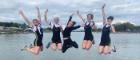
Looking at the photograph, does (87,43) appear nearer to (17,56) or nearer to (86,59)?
(86,59)

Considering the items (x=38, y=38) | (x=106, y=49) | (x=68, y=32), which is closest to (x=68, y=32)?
(x=68, y=32)

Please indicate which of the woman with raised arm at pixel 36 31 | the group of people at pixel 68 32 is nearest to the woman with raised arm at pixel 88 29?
the group of people at pixel 68 32

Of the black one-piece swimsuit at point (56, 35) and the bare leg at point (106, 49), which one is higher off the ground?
the black one-piece swimsuit at point (56, 35)

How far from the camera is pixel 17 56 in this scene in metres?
81.1

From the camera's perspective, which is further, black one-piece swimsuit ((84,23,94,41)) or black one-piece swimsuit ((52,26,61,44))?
black one-piece swimsuit ((52,26,61,44))

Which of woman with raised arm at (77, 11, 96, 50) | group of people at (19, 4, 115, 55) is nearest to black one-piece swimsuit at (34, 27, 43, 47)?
group of people at (19, 4, 115, 55)

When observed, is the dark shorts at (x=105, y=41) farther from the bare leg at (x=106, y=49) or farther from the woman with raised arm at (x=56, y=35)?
the woman with raised arm at (x=56, y=35)

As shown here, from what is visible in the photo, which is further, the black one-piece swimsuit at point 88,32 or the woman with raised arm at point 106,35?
the black one-piece swimsuit at point 88,32

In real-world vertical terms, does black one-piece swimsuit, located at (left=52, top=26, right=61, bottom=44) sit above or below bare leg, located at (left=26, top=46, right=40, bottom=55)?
above

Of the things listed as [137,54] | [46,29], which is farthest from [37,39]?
[137,54]

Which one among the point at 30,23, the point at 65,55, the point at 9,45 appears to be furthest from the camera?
the point at 9,45

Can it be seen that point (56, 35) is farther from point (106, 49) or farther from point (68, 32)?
point (106, 49)

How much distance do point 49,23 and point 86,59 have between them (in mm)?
50650

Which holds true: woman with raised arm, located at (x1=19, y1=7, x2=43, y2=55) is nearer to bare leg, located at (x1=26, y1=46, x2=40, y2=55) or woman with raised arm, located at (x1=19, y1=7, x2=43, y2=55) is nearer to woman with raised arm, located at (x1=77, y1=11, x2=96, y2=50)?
bare leg, located at (x1=26, y1=46, x2=40, y2=55)
